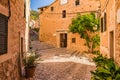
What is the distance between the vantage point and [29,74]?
340 inches

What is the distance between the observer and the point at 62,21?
28156 millimetres

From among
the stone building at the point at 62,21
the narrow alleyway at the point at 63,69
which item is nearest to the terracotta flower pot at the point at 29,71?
the narrow alleyway at the point at 63,69

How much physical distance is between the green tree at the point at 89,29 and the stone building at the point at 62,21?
134cm

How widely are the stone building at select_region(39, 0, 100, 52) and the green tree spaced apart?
4.38 feet

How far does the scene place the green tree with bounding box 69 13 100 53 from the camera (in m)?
22.9

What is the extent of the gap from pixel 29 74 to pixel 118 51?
406 cm

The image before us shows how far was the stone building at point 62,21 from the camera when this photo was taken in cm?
2540

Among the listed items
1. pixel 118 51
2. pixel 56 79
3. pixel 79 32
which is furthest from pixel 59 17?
pixel 118 51

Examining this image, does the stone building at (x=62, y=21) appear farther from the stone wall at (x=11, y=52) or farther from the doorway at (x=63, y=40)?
the stone wall at (x=11, y=52)

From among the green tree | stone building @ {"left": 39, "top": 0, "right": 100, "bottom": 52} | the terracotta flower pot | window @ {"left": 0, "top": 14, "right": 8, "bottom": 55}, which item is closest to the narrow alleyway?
the terracotta flower pot

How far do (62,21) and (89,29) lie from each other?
597 cm

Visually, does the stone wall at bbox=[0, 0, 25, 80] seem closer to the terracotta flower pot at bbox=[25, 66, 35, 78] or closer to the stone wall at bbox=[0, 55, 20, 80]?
the stone wall at bbox=[0, 55, 20, 80]

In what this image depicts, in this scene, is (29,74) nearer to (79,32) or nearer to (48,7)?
(79,32)

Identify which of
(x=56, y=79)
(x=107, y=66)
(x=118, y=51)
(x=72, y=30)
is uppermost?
(x=72, y=30)
